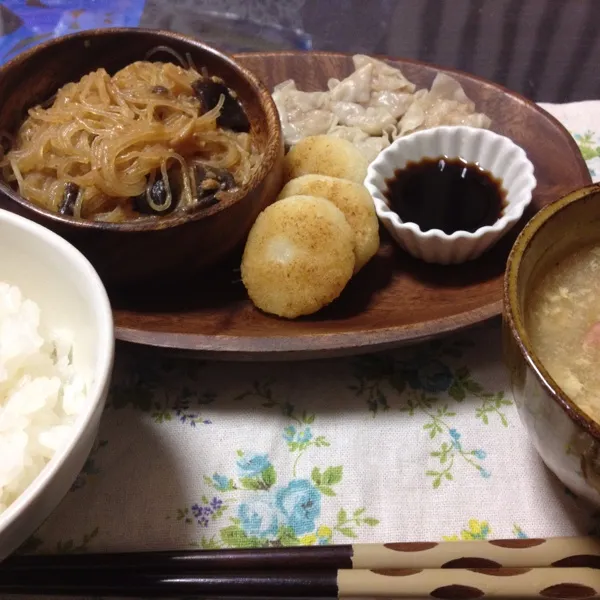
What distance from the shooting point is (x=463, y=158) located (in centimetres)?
169

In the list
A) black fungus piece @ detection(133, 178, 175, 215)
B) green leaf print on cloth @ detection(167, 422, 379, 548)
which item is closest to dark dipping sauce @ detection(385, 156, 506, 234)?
black fungus piece @ detection(133, 178, 175, 215)

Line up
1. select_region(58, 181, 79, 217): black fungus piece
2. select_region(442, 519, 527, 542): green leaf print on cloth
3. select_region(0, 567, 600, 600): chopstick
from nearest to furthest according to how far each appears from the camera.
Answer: select_region(0, 567, 600, 600): chopstick
select_region(442, 519, 527, 542): green leaf print on cloth
select_region(58, 181, 79, 217): black fungus piece

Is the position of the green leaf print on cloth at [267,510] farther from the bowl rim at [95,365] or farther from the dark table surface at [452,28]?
the dark table surface at [452,28]

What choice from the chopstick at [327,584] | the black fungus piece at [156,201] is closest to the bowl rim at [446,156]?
the black fungus piece at [156,201]

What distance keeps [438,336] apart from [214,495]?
0.51 meters

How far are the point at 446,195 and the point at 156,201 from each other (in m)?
0.71

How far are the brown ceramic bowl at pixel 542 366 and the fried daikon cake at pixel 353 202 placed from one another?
1.46ft

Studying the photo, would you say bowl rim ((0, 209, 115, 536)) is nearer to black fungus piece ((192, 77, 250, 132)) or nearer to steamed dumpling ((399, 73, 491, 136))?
black fungus piece ((192, 77, 250, 132))

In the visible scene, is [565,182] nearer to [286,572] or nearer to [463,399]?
[463,399]

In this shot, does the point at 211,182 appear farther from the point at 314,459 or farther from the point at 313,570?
the point at 313,570

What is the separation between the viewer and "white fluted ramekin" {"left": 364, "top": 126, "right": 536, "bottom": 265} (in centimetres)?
144

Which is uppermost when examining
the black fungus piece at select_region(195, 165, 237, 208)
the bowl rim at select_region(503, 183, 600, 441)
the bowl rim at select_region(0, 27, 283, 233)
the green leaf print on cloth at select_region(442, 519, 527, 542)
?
the bowl rim at select_region(503, 183, 600, 441)

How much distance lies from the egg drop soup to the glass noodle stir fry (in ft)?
2.28

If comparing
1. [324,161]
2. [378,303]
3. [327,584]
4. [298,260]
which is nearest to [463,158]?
[324,161]
